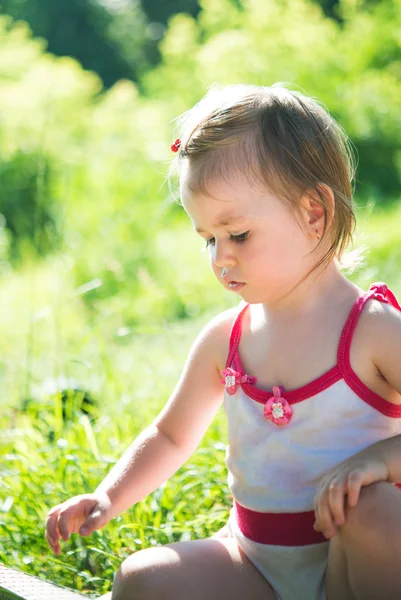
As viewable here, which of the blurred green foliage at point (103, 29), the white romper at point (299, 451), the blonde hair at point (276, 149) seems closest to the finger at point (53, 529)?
the white romper at point (299, 451)

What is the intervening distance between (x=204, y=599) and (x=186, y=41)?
9302 mm

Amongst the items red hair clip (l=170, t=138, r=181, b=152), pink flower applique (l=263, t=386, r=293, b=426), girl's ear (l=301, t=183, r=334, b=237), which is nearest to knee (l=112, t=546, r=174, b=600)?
pink flower applique (l=263, t=386, r=293, b=426)

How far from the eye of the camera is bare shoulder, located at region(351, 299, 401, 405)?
155 cm

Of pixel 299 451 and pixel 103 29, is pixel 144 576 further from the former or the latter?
pixel 103 29

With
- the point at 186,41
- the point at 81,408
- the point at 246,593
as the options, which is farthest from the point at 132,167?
the point at 246,593

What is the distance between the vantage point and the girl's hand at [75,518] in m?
1.72

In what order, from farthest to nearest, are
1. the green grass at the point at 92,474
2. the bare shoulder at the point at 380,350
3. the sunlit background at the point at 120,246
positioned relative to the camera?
the sunlit background at the point at 120,246
the green grass at the point at 92,474
the bare shoulder at the point at 380,350

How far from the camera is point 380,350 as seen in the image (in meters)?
1.57

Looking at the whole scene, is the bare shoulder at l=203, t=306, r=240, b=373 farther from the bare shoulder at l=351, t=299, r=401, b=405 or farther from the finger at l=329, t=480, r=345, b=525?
the finger at l=329, t=480, r=345, b=525

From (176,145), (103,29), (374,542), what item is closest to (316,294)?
(176,145)

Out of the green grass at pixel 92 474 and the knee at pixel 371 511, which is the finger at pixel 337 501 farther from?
the green grass at pixel 92 474

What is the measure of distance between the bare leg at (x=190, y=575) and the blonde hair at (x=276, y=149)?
23.1 inches

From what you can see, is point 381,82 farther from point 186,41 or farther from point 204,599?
point 204,599

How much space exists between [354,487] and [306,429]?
24 cm
